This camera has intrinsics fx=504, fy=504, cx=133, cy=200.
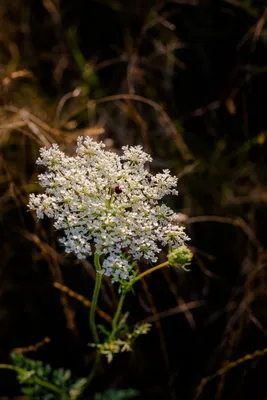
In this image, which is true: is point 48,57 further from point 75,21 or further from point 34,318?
point 34,318

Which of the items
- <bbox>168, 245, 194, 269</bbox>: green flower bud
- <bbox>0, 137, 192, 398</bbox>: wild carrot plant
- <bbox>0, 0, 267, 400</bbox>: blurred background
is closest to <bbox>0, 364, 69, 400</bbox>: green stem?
<bbox>0, 0, 267, 400</bbox>: blurred background

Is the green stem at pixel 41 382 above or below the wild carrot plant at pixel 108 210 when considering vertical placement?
below

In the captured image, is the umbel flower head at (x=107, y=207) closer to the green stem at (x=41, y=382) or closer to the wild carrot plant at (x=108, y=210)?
the wild carrot plant at (x=108, y=210)

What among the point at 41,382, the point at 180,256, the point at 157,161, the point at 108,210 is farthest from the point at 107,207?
the point at 157,161

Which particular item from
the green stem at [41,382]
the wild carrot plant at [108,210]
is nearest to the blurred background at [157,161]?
the green stem at [41,382]

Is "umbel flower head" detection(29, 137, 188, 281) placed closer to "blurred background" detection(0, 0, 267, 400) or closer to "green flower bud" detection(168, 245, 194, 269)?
"green flower bud" detection(168, 245, 194, 269)
